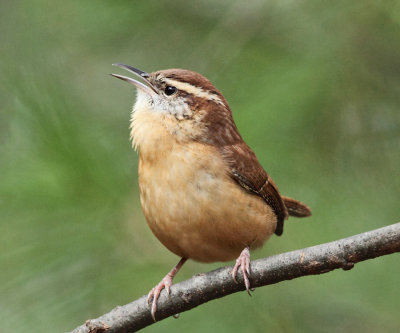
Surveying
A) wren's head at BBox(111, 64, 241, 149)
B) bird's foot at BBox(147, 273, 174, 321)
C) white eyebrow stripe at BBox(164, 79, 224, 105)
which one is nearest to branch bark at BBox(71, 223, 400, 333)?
bird's foot at BBox(147, 273, 174, 321)

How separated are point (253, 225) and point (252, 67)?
0.71 m

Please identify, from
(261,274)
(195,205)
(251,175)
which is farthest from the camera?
(251,175)

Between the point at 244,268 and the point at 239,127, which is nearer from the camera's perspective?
the point at 244,268

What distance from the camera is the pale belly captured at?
2607mm

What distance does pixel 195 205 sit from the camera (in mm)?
2600

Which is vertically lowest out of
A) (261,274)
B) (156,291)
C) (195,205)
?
(156,291)

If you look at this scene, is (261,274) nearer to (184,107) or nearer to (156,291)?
(156,291)

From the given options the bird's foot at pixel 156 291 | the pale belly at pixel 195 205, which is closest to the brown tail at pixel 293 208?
the pale belly at pixel 195 205

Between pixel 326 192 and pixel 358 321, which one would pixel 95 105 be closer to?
pixel 326 192

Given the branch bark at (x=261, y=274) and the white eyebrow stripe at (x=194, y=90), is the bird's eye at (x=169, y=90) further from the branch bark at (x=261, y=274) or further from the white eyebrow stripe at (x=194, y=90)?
the branch bark at (x=261, y=274)

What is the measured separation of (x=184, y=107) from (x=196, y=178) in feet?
1.50

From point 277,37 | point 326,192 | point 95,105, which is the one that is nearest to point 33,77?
point 95,105

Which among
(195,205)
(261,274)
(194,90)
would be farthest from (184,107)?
(261,274)

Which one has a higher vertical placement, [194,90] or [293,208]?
[194,90]
